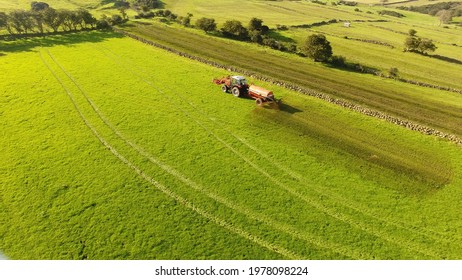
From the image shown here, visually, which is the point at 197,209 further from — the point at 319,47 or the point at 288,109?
the point at 319,47

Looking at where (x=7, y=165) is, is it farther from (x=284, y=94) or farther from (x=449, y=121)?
(x=449, y=121)

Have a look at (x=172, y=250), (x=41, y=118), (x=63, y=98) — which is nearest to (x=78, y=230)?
(x=172, y=250)

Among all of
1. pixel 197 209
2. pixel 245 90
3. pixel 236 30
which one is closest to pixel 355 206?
pixel 197 209

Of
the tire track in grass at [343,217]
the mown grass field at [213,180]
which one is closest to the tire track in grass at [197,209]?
the mown grass field at [213,180]

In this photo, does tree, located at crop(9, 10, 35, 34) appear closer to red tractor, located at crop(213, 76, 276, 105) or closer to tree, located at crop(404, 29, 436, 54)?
red tractor, located at crop(213, 76, 276, 105)

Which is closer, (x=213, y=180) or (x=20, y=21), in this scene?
(x=213, y=180)

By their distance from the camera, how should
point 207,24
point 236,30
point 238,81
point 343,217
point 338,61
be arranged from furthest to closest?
1. point 207,24
2. point 236,30
3. point 338,61
4. point 238,81
5. point 343,217

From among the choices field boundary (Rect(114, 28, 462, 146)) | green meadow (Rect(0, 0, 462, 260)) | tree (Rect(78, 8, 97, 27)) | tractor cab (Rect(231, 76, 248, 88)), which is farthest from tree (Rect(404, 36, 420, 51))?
tree (Rect(78, 8, 97, 27))
